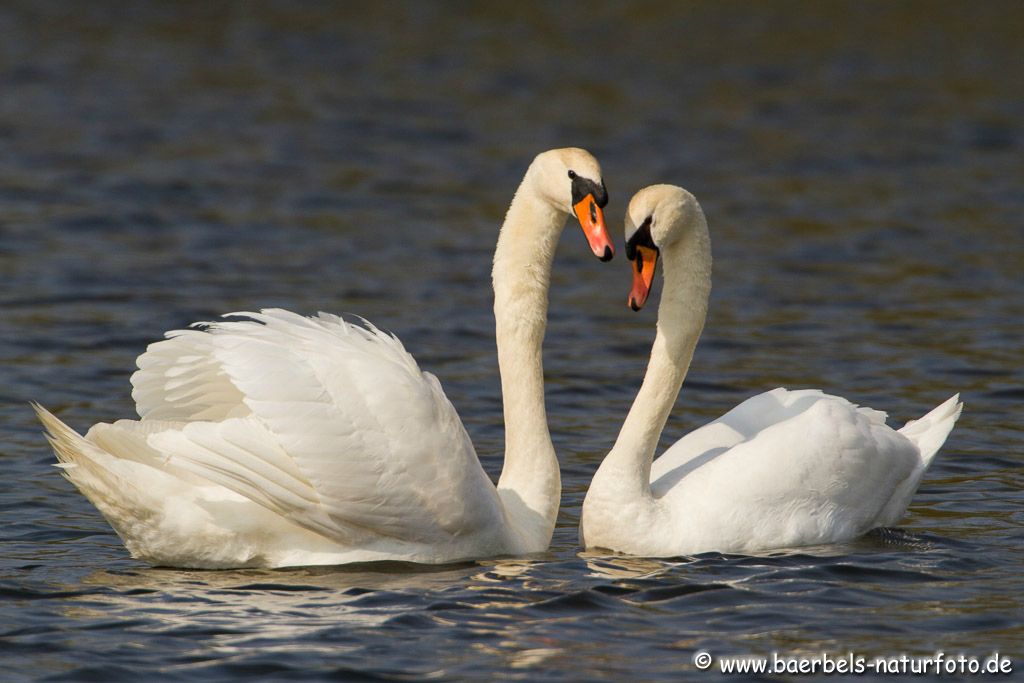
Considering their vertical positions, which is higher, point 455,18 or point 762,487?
point 455,18

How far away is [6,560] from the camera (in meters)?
8.27

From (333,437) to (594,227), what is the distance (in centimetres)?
149

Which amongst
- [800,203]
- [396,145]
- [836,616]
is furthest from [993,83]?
[836,616]

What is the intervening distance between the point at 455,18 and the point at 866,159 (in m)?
9.70

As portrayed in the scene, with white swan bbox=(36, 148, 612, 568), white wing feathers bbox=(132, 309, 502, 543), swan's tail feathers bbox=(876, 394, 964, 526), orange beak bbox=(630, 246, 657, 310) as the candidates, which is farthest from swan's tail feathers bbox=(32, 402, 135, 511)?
swan's tail feathers bbox=(876, 394, 964, 526)

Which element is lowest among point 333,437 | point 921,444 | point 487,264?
point 921,444

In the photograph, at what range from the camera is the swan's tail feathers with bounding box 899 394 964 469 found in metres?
9.35

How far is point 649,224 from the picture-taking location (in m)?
8.33

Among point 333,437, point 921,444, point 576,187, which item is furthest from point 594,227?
point 921,444

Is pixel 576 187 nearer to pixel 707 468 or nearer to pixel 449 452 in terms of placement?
pixel 449 452

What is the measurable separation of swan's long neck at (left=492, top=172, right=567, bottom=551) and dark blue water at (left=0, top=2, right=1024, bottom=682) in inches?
11.8

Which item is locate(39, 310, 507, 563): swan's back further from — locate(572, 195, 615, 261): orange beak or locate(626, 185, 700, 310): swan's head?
locate(626, 185, 700, 310): swan's head

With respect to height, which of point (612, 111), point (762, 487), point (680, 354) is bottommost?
point (762, 487)

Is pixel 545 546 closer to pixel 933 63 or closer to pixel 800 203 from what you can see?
pixel 800 203
